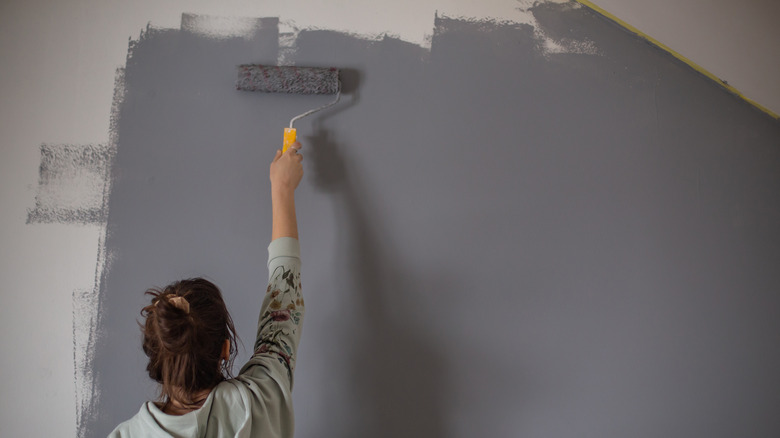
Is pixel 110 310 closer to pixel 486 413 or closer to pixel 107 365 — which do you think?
pixel 107 365

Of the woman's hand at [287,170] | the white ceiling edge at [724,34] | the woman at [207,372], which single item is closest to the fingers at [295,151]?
the woman's hand at [287,170]

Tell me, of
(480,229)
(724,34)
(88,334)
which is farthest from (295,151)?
(724,34)

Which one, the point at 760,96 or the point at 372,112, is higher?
the point at 760,96

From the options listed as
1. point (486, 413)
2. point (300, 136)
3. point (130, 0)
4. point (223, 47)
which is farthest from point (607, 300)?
point (130, 0)

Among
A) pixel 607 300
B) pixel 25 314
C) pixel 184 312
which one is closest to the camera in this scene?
pixel 184 312

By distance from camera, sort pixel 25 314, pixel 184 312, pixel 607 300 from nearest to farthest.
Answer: pixel 184 312, pixel 25 314, pixel 607 300

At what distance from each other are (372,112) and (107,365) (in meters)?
0.89

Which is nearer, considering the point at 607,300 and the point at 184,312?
the point at 184,312

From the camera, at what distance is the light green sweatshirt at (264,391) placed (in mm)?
858

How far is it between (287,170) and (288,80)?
229 millimetres

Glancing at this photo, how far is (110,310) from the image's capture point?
47.9 inches

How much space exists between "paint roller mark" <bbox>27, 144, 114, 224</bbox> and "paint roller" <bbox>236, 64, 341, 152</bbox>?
0.39 meters

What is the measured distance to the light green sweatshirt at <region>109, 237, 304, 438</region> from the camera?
0.86m

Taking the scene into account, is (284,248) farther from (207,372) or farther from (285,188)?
(207,372)
